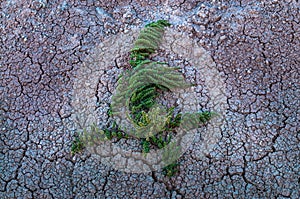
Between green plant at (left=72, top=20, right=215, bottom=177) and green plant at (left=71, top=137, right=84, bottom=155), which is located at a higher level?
green plant at (left=72, top=20, right=215, bottom=177)

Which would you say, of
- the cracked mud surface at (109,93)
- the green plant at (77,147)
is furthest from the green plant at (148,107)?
the cracked mud surface at (109,93)

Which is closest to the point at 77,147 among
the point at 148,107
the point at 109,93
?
the point at 109,93

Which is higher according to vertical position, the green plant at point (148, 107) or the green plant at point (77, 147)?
the green plant at point (148, 107)

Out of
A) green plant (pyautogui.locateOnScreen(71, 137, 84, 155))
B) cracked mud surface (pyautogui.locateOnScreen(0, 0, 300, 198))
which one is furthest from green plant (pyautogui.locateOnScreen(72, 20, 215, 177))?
cracked mud surface (pyautogui.locateOnScreen(0, 0, 300, 198))

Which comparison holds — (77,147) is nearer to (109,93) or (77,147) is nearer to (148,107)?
(109,93)

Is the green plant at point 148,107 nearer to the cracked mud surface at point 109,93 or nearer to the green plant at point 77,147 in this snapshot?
the green plant at point 77,147

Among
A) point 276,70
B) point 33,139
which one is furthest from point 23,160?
point 276,70

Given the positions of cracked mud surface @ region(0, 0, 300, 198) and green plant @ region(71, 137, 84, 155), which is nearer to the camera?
cracked mud surface @ region(0, 0, 300, 198)

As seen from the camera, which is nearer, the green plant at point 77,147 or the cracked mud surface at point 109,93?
the cracked mud surface at point 109,93

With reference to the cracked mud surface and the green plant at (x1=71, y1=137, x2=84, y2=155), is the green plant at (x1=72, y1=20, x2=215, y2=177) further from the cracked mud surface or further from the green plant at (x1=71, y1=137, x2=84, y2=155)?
the cracked mud surface
